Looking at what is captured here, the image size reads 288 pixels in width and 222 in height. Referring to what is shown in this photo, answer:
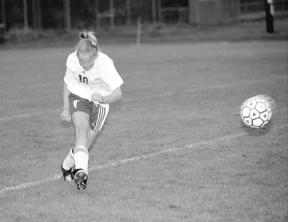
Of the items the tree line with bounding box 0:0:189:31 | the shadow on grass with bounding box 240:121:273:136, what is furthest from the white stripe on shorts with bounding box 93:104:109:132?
the tree line with bounding box 0:0:189:31

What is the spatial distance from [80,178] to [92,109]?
96 cm

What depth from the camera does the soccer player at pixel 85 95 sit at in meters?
7.07

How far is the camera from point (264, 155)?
890cm

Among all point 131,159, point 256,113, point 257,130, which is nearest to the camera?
point 131,159

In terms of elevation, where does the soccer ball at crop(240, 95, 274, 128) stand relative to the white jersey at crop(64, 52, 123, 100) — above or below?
below

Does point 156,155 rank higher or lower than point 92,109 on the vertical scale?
lower

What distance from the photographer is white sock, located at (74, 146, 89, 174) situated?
7.10 metres

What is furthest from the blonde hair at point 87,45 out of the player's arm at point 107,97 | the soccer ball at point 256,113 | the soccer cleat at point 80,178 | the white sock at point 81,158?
the soccer ball at point 256,113

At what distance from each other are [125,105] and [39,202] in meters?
7.02

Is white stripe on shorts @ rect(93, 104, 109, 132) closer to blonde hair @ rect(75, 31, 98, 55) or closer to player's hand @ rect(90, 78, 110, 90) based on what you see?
player's hand @ rect(90, 78, 110, 90)

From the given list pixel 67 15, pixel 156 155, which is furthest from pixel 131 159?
pixel 67 15

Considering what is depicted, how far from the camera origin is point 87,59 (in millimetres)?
7059

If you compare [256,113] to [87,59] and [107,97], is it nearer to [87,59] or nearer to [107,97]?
[107,97]

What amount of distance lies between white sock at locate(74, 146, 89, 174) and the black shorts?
455 millimetres
